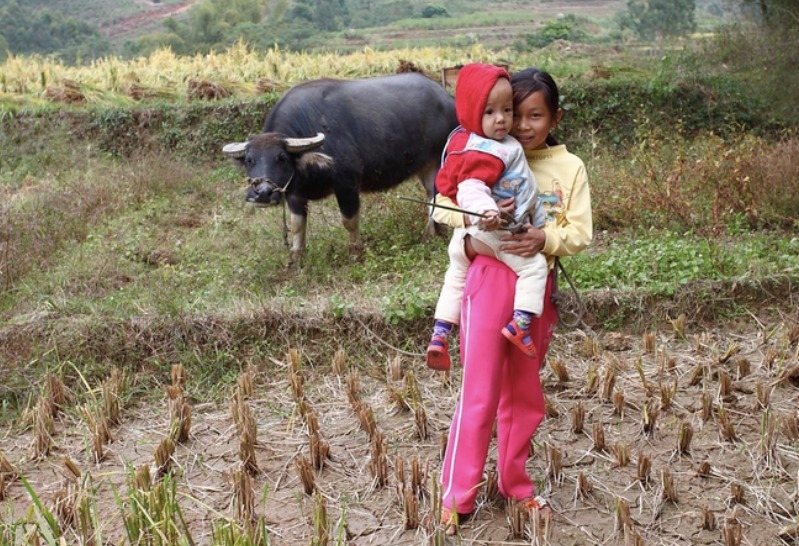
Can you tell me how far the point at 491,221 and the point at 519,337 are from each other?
0.41m

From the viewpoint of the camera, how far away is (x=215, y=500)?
338cm

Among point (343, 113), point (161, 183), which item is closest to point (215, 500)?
point (343, 113)

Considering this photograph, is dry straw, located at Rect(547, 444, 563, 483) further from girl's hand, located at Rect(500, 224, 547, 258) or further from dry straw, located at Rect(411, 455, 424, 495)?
girl's hand, located at Rect(500, 224, 547, 258)

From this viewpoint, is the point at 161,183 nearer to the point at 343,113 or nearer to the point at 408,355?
the point at 343,113

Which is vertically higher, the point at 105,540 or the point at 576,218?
the point at 576,218

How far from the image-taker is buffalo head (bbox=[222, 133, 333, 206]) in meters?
5.81

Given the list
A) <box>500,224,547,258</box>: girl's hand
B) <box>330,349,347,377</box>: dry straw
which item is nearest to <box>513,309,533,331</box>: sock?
<box>500,224,547,258</box>: girl's hand

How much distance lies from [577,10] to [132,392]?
34.3m

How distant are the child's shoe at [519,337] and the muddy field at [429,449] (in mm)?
636

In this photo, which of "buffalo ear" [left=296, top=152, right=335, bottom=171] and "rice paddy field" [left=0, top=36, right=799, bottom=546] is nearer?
"rice paddy field" [left=0, top=36, right=799, bottom=546]

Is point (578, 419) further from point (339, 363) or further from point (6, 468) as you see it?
point (6, 468)

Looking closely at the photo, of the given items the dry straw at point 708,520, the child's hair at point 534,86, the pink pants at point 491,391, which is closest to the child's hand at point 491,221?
the pink pants at point 491,391

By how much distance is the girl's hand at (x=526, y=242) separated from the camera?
264 cm

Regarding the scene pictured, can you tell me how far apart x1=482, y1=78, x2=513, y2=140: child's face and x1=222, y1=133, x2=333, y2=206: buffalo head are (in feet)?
11.1
